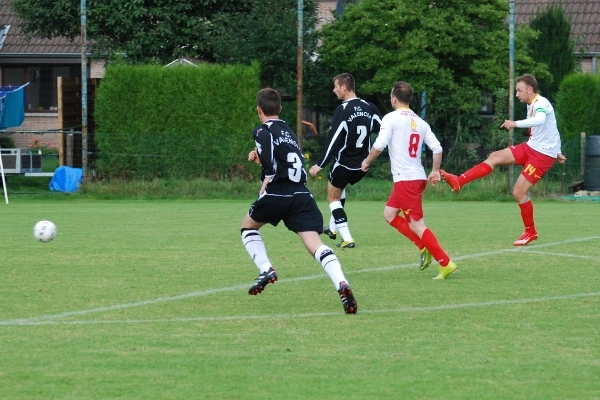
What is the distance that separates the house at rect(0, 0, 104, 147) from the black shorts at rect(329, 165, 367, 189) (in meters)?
25.9

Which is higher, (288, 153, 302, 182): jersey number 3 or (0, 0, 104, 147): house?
(0, 0, 104, 147): house

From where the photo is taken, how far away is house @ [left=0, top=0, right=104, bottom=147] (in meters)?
38.2

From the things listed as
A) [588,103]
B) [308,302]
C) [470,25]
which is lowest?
[308,302]

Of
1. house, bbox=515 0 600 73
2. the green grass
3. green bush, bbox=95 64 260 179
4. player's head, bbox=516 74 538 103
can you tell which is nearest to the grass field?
player's head, bbox=516 74 538 103

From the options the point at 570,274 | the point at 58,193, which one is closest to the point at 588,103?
the point at 58,193

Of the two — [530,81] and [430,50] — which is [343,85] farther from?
[430,50]

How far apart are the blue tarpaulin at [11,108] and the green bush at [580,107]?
12127 millimetres

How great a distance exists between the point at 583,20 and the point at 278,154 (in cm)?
2776

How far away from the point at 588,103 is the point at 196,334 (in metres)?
18.0

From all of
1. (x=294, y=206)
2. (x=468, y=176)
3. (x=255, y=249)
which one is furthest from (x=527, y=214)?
(x=294, y=206)

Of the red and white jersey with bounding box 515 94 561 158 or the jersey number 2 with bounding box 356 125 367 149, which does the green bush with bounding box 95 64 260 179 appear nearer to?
the jersey number 2 with bounding box 356 125 367 149

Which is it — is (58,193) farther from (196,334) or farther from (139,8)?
(196,334)

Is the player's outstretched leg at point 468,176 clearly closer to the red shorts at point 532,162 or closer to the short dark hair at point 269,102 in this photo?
the red shorts at point 532,162

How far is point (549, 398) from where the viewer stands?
18.0 feet
